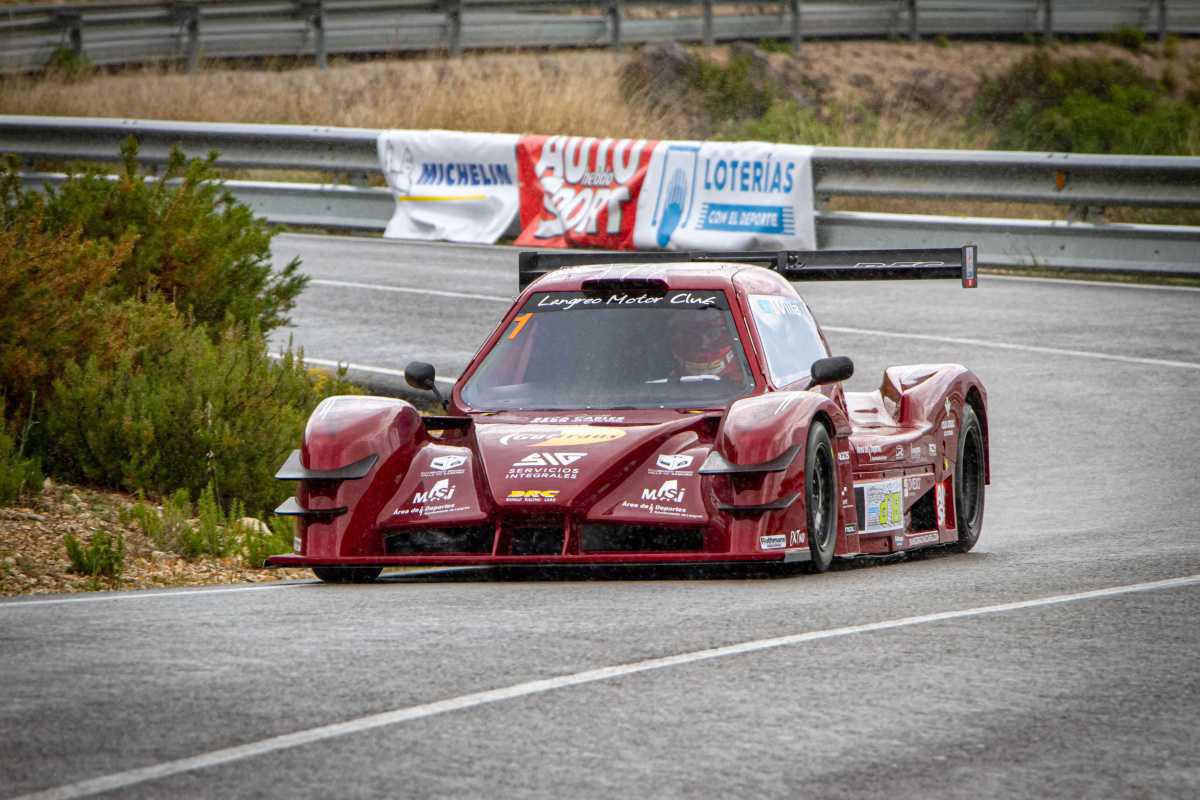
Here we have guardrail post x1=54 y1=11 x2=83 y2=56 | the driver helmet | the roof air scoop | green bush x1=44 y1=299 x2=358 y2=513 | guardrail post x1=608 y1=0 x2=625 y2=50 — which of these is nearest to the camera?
the driver helmet

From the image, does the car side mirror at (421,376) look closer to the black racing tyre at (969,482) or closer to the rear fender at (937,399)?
the rear fender at (937,399)

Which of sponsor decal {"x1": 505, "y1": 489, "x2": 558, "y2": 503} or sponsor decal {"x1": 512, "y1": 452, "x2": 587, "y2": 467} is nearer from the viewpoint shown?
sponsor decal {"x1": 505, "y1": 489, "x2": 558, "y2": 503}

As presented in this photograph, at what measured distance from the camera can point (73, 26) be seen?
39312 mm

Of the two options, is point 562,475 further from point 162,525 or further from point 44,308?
point 44,308

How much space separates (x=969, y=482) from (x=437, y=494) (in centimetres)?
358

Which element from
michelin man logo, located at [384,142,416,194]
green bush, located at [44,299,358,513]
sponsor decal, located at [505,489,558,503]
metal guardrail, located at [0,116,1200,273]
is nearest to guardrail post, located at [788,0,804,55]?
metal guardrail, located at [0,116,1200,273]

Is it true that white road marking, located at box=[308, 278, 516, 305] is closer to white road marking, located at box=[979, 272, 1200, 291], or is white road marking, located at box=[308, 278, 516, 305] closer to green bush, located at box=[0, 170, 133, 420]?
white road marking, located at box=[979, 272, 1200, 291]

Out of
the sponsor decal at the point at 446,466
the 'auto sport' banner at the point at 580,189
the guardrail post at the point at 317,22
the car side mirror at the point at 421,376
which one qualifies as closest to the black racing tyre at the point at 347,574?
the sponsor decal at the point at 446,466

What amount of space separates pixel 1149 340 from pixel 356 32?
28778mm

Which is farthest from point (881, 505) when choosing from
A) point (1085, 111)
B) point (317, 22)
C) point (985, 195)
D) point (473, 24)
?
point (473, 24)

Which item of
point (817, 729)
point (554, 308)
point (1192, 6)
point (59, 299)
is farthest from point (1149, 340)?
point (1192, 6)

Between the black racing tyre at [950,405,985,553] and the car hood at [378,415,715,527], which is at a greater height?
the car hood at [378,415,715,527]

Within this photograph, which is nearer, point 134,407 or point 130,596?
point 130,596

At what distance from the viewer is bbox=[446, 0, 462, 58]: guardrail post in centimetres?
4256
